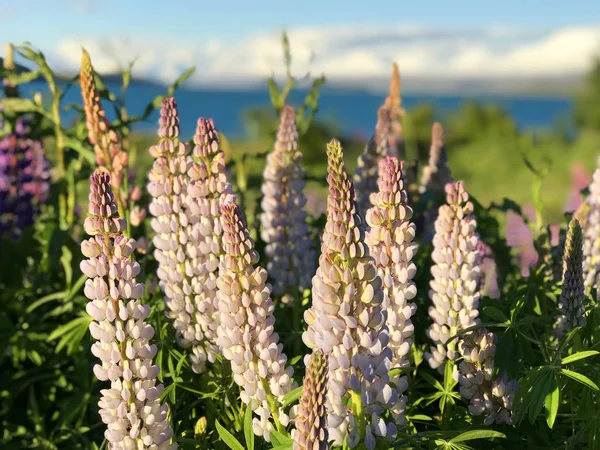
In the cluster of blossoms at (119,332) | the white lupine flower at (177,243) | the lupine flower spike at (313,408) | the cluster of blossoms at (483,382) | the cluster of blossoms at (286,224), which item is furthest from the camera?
the cluster of blossoms at (286,224)

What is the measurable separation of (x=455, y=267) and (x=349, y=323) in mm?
610

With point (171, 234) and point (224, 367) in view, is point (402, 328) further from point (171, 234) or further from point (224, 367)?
point (171, 234)

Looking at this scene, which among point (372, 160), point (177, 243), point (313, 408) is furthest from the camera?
point (372, 160)

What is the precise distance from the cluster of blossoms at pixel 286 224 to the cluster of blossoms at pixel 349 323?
3.31 feet

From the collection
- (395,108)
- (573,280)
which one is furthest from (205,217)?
(395,108)

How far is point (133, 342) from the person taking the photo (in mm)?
1831

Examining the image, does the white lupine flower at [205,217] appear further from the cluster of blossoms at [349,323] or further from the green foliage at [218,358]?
the cluster of blossoms at [349,323]

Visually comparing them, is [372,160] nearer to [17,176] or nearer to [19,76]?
[19,76]

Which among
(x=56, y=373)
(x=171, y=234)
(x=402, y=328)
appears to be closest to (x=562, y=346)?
(x=402, y=328)

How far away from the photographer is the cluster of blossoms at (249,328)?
180 cm

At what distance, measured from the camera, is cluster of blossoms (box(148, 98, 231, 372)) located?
7.15 feet

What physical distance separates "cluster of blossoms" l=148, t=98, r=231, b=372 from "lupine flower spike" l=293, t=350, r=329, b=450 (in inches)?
28.4

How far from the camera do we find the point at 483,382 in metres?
2.11

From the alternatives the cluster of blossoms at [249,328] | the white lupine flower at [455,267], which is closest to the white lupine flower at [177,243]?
the cluster of blossoms at [249,328]
